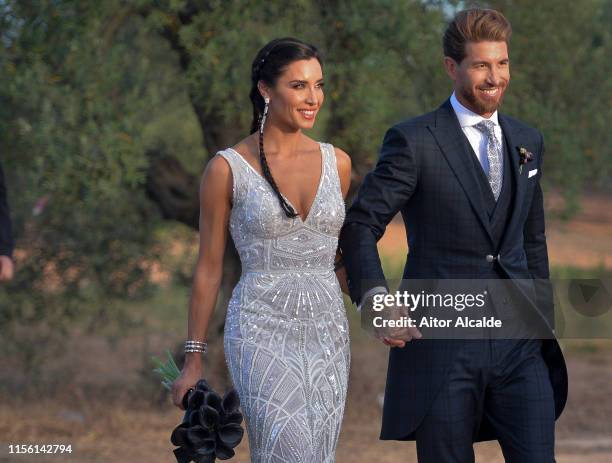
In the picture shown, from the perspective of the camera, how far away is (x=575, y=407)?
15570 millimetres

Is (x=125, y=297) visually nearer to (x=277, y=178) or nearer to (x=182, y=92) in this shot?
(x=182, y=92)

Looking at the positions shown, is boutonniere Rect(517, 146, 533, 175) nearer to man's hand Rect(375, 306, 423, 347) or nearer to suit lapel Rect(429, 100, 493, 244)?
suit lapel Rect(429, 100, 493, 244)

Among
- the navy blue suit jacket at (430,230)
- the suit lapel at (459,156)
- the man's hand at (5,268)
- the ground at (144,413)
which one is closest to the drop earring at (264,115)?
the navy blue suit jacket at (430,230)

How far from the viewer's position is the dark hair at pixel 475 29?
5.34m

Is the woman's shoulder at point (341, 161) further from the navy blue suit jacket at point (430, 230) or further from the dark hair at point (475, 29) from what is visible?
the dark hair at point (475, 29)

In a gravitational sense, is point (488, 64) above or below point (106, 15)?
below

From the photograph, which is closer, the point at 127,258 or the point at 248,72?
the point at 248,72

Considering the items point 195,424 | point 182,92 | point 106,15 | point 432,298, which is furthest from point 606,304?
point 182,92

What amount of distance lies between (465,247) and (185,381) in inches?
49.9

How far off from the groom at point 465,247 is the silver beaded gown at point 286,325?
0.60ft

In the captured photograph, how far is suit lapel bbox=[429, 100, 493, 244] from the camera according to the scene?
5.33 meters

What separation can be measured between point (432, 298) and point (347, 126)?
665 centimetres

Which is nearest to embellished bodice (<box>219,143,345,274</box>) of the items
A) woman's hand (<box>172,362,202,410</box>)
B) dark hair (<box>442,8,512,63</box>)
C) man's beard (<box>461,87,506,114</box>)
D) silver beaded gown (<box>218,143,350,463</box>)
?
silver beaded gown (<box>218,143,350,463</box>)

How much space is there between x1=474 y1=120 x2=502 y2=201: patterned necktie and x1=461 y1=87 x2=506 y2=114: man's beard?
57mm
